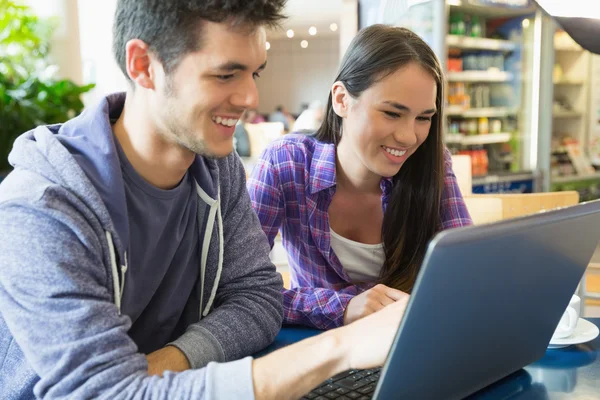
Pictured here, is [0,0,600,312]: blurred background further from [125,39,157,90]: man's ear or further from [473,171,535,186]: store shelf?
[125,39,157,90]: man's ear

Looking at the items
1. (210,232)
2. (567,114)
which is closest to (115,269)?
(210,232)

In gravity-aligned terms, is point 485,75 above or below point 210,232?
above

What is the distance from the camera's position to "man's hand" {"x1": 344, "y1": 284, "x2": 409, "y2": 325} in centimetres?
115

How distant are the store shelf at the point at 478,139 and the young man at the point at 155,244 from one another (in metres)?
3.84

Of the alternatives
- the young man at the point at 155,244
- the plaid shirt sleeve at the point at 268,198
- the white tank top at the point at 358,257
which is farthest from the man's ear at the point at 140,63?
the white tank top at the point at 358,257

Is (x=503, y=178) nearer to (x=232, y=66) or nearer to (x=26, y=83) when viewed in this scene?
(x=26, y=83)

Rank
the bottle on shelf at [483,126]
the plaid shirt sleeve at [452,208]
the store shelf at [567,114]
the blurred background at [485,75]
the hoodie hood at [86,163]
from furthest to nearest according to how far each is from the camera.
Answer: the store shelf at [567,114]
the bottle on shelf at [483,126]
the blurred background at [485,75]
the plaid shirt sleeve at [452,208]
the hoodie hood at [86,163]

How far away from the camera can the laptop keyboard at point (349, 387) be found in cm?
84

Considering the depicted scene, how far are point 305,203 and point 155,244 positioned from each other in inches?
22.7

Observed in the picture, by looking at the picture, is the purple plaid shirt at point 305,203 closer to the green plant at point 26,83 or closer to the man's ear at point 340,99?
the man's ear at point 340,99

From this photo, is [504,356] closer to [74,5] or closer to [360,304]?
[360,304]

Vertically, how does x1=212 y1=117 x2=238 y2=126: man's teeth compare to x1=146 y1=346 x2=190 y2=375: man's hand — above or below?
above

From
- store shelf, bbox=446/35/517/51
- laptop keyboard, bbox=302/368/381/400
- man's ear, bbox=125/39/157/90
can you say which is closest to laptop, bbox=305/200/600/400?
laptop keyboard, bbox=302/368/381/400

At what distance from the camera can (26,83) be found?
361cm
